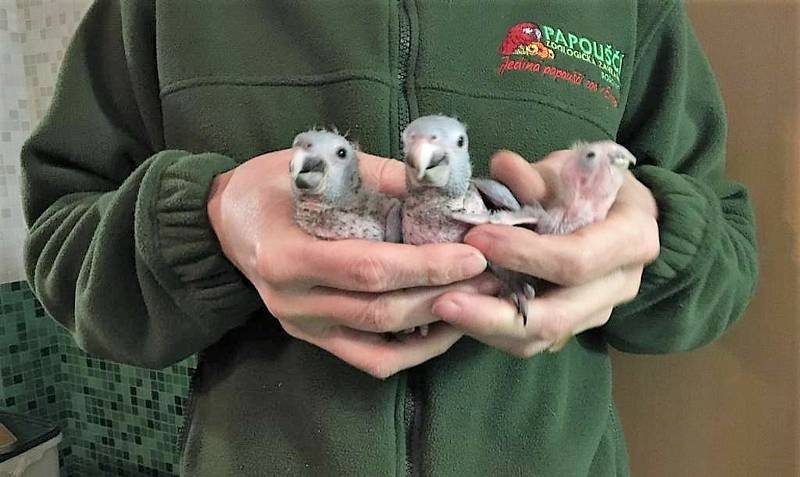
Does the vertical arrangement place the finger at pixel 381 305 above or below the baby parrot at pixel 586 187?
below

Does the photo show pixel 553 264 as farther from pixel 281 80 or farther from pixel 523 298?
pixel 281 80

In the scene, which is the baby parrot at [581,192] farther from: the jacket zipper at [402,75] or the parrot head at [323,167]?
the jacket zipper at [402,75]

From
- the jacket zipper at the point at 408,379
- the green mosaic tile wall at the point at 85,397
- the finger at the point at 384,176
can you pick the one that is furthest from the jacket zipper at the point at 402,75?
the green mosaic tile wall at the point at 85,397

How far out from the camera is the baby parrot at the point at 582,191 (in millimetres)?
468

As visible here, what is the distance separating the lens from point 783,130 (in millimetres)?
828

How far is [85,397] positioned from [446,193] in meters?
1.20

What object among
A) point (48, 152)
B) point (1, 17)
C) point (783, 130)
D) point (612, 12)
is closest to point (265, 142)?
point (48, 152)

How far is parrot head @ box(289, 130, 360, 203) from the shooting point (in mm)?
446

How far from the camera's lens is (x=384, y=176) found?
0.52 metres

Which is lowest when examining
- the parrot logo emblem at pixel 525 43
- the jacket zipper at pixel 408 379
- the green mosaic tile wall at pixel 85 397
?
the green mosaic tile wall at pixel 85 397

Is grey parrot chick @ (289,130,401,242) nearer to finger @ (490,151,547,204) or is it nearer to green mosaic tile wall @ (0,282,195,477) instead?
finger @ (490,151,547,204)

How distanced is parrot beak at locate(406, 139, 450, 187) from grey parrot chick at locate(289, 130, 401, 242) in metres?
0.05

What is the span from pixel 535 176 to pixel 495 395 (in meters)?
0.21

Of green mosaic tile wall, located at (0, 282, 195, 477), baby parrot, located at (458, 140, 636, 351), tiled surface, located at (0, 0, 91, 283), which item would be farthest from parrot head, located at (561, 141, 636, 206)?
tiled surface, located at (0, 0, 91, 283)
